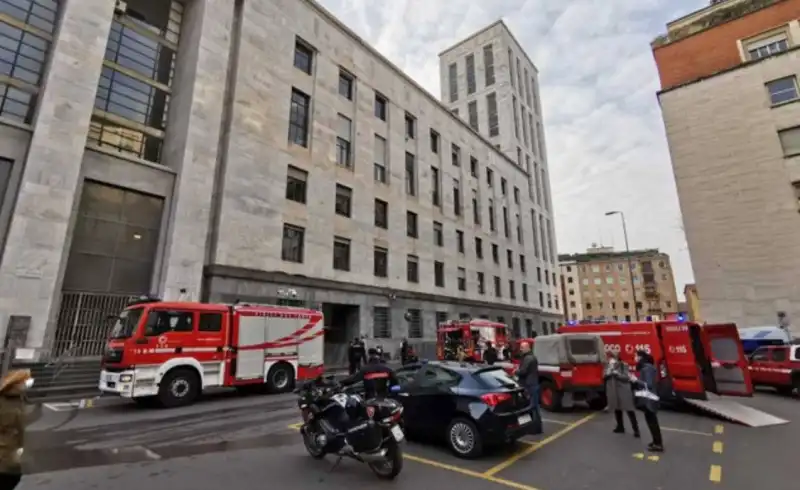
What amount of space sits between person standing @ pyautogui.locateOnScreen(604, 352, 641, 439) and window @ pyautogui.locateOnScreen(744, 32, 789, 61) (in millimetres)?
28350

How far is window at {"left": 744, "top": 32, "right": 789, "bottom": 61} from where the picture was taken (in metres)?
24.8

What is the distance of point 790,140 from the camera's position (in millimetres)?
23359

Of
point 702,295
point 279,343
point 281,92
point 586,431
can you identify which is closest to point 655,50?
point 702,295

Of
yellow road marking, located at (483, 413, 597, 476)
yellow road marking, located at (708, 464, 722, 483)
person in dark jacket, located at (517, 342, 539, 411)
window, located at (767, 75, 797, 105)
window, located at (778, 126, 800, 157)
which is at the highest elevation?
window, located at (767, 75, 797, 105)

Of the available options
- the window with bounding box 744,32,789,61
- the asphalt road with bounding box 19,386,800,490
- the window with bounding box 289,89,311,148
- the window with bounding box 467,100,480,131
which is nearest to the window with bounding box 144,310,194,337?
the asphalt road with bounding box 19,386,800,490

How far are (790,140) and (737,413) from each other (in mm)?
22247

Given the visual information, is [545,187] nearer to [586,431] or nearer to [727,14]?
[727,14]

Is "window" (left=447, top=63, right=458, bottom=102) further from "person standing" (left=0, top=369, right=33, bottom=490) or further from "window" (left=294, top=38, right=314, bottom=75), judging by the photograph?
"person standing" (left=0, top=369, right=33, bottom=490)

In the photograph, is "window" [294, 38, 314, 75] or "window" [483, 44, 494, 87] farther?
"window" [483, 44, 494, 87]

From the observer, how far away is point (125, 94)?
20188 millimetres

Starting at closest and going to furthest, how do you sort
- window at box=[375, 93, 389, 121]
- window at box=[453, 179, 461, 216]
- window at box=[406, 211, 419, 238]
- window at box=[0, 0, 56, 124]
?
window at box=[0, 0, 56, 124], window at box=[375, 93, 389, 121], window at box=[406, 211, 419, 238], window at box=[453, 179, 461, 216]

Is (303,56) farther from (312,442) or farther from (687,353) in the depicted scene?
(687,353)

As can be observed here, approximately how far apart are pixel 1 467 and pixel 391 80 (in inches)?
1308

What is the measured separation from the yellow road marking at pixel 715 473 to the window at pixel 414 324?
74.1ft
